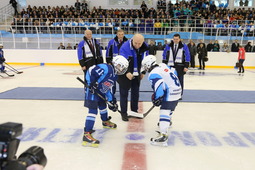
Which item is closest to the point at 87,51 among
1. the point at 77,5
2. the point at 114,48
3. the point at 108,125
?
the point at 114,48

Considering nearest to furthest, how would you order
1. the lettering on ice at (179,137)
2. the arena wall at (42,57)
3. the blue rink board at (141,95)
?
the lettering on ice at (179,137), the blue rink board at (141,95), the arena wall at (42,57)

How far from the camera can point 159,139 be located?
2430 mm

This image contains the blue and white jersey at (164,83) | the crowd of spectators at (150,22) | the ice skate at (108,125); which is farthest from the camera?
the crowd of spectators at (150,22)

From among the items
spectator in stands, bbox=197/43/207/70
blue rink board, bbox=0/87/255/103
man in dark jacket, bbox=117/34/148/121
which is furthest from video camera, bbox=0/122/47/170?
spectator in stands, bbox=197/43/207/70

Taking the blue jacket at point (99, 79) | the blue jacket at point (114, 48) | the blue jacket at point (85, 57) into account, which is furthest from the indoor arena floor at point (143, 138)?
the blue jacket at point (114, 48)

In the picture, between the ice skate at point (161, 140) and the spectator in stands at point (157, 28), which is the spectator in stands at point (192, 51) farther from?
the ice skate at point (161, 140)

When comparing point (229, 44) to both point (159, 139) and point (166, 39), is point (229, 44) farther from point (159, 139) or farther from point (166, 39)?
point (159, 139)

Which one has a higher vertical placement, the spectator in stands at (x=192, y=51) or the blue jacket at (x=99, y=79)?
the spectator in stands at (x=192, y=51)

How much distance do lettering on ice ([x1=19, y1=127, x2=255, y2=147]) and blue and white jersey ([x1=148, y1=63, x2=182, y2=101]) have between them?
22.7 inches

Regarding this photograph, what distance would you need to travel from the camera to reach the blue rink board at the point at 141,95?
441cm

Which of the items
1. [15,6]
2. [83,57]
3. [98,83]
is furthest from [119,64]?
[15,6]

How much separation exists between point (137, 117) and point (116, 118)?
32 centimetres

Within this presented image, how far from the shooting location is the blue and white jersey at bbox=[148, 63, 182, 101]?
2277 mm

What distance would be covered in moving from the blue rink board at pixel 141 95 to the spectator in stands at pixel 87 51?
2.39 ft
